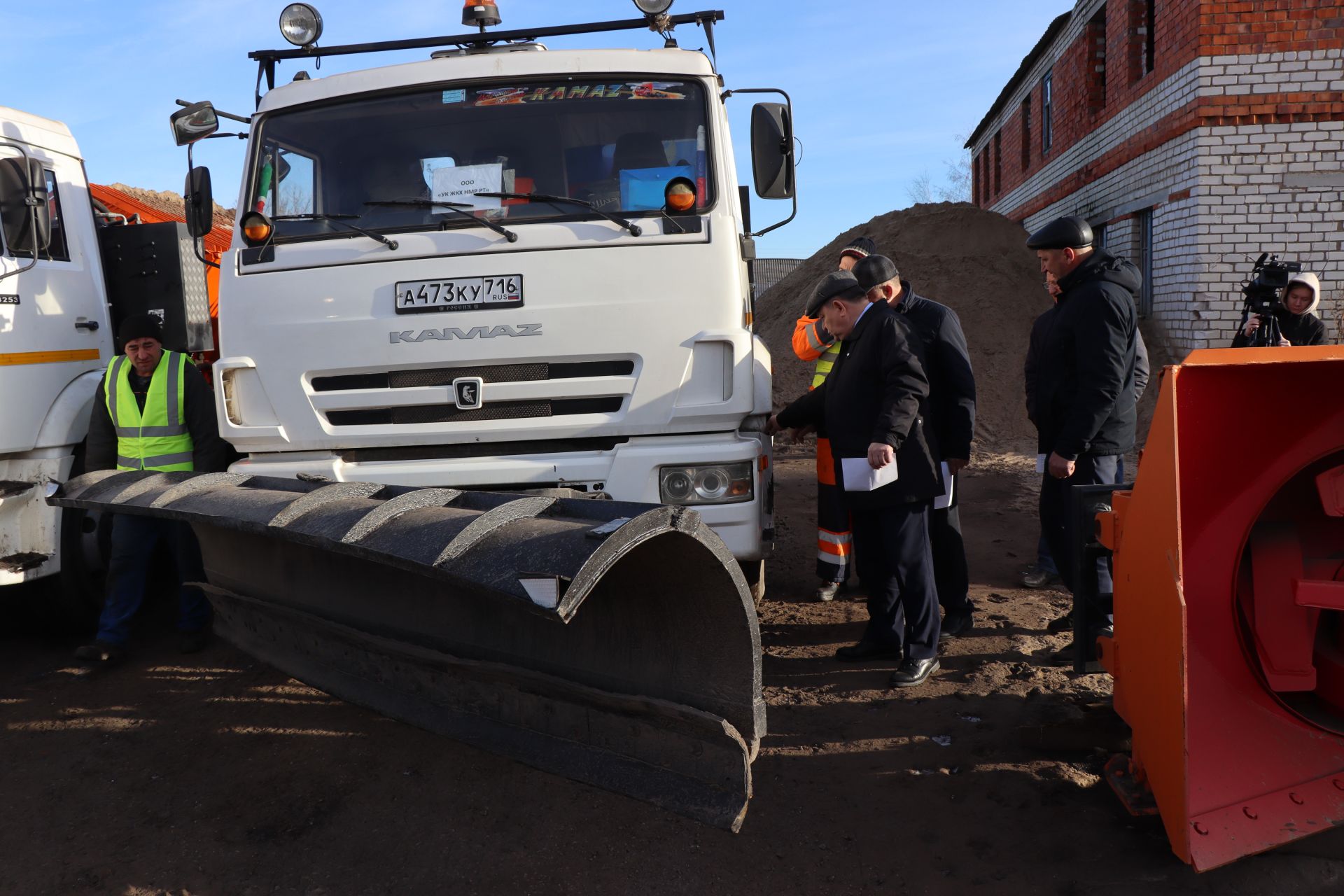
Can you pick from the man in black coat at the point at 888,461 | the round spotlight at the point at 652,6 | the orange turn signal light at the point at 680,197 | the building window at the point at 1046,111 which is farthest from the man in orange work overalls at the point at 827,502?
the building window at the point at 1046,111

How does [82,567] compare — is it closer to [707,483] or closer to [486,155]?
[486,155]

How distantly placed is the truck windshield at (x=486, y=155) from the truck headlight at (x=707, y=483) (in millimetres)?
1073

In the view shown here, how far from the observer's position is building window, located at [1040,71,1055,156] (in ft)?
54.3

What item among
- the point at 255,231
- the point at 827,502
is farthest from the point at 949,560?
the point at 255,231

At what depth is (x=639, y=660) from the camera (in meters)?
2.62

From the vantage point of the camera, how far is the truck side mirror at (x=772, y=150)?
13.9 ft

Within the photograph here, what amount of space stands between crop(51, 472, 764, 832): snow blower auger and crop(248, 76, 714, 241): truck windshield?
1341 mm

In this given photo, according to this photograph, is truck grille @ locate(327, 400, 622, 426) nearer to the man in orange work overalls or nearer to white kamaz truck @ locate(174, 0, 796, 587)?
white kamaz truck @ locate(174, 0, 796, 587)

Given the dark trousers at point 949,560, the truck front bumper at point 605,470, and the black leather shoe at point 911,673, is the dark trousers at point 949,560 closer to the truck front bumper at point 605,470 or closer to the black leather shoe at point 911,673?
the black leather shoe at point 911,673

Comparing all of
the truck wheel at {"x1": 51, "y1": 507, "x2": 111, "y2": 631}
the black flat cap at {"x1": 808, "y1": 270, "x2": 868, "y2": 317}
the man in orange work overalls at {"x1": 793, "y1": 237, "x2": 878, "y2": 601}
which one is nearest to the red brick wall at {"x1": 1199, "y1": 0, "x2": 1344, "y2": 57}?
the man in orange work overalls at {"x1": 793, "y1": 237, "x2": 878, "y2": 601}

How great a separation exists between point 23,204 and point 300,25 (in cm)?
152

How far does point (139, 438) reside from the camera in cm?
454

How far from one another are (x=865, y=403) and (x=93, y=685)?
3.65 metres

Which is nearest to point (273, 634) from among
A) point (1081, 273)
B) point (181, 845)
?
point (181, 845)
